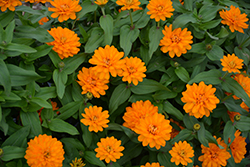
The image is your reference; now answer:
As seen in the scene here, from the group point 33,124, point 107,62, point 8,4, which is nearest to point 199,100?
point 107,62

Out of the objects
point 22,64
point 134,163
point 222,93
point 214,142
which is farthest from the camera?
point 134,163

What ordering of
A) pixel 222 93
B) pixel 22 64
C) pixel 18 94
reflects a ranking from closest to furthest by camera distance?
1. pixel 18 94
2. pixel 22 64
3. pixel 222 93

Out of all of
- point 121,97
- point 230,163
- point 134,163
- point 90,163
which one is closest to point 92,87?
point 121,97

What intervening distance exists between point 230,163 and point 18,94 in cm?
148

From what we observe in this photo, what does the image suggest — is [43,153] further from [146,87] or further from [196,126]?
[196,126]

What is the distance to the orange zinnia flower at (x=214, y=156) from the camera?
1.59 m

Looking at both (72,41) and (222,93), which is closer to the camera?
(72,41)

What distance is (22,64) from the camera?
4.61 ft

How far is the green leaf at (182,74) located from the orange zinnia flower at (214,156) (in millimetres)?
470

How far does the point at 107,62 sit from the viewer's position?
136 cm

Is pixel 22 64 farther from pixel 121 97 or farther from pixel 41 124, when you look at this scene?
pixel 121 97

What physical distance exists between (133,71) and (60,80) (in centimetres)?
44

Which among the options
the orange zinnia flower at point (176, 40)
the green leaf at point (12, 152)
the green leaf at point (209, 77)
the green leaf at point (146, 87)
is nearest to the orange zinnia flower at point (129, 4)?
the orange zinnia flower at point (176, 40)

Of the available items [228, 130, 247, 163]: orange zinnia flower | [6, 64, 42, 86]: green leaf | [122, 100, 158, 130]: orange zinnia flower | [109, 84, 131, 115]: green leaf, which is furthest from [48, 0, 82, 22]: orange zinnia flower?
[228, 130, 247, 163]: orange zinnia flower
